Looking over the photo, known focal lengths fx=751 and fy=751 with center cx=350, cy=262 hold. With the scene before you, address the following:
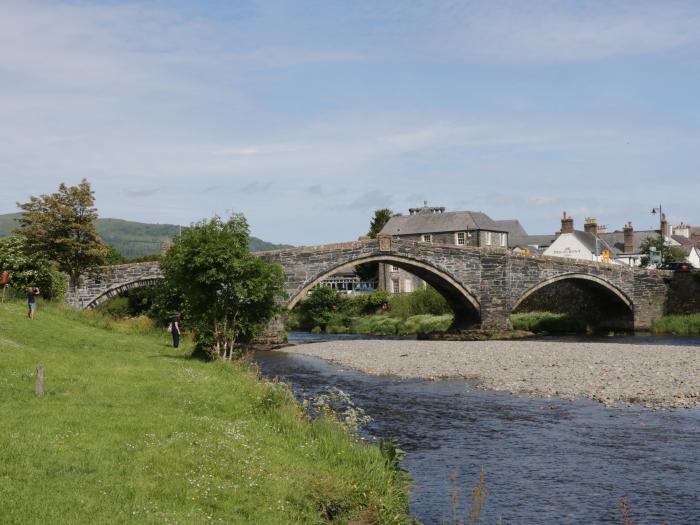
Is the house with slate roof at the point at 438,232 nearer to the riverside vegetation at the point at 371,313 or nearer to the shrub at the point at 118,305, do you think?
the riverside vegetation at the point at 371,313

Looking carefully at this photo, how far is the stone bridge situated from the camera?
182ft

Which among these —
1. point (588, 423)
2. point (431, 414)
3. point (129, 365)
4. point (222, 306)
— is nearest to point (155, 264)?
point (222, 306)

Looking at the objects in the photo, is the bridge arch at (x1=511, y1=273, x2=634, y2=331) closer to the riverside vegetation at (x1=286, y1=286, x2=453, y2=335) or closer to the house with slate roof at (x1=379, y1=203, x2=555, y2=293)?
the riverside vegetation at (x1=286, y1=286, x2=453, y2=335)

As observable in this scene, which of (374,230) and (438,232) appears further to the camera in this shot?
(374,230)

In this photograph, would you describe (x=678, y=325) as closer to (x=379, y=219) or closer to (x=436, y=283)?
(x=436, y=283)

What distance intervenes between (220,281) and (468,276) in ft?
98.5

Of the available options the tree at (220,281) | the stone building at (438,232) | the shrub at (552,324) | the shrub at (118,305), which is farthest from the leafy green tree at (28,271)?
the stone building at (438,232)

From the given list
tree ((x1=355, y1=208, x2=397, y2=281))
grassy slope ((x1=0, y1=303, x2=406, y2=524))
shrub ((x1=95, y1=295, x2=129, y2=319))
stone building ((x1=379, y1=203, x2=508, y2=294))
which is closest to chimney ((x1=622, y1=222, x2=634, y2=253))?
stone building ((x1=379, y1=203, x2=508, y2=294))

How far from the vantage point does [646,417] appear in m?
23.2

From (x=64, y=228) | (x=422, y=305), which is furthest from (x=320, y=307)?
(x=64, y=228)

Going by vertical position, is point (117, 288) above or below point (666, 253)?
below

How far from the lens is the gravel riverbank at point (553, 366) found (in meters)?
28.0

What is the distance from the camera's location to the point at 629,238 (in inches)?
4171

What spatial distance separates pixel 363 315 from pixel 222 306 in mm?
55077
